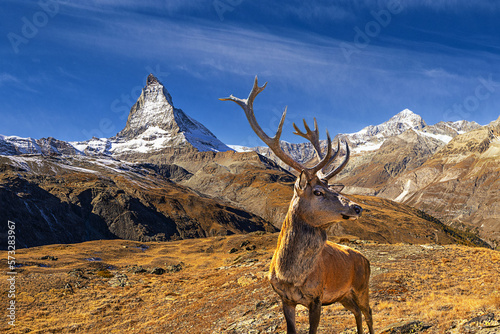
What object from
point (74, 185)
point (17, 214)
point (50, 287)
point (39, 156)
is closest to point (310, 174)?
point (50, 287)

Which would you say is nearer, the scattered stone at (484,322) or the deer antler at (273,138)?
the deer antler at (273,138)

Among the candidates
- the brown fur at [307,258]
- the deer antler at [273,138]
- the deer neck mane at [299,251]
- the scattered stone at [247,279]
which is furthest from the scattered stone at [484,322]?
the scattered stone at [247,279]

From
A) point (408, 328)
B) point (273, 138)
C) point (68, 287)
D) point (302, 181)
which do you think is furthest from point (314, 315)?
point (68, 287)

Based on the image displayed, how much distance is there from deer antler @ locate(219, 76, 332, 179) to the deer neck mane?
0.97 meters

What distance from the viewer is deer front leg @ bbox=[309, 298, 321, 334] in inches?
243

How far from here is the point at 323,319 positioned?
11562 millimetres

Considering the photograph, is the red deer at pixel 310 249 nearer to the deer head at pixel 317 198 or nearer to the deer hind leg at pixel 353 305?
the deer head at pixel 317 198

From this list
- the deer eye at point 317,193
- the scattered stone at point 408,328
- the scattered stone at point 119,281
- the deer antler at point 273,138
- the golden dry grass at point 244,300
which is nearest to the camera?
the deer eye at point 317,193

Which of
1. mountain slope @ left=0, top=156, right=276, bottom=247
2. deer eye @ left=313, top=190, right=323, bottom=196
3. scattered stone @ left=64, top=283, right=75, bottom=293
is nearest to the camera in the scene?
deer eye @ left=313, top=190, right=323, bottom=196

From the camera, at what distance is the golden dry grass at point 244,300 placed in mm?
11125

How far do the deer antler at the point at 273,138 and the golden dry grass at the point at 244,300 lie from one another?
5.37 metres

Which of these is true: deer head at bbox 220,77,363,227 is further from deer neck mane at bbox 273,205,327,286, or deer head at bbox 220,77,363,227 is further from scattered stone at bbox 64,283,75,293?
scattered stone at bbox 64,283,75,293

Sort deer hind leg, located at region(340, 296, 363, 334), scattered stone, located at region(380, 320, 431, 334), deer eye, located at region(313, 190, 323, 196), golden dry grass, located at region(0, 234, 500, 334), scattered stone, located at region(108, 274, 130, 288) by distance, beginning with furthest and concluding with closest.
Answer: scattered stone, located at region(108, 274, 130, 288), golden dry grass, located at region(0, 234, 500, 334), scattered stone, located at region(380, 320, 431, 334), deer hind leg, located at region(340, 296, 363, 334), deer eye, located at region(313, 190, 323, 196)

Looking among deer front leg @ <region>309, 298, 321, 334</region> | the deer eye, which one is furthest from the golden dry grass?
the deer eye
